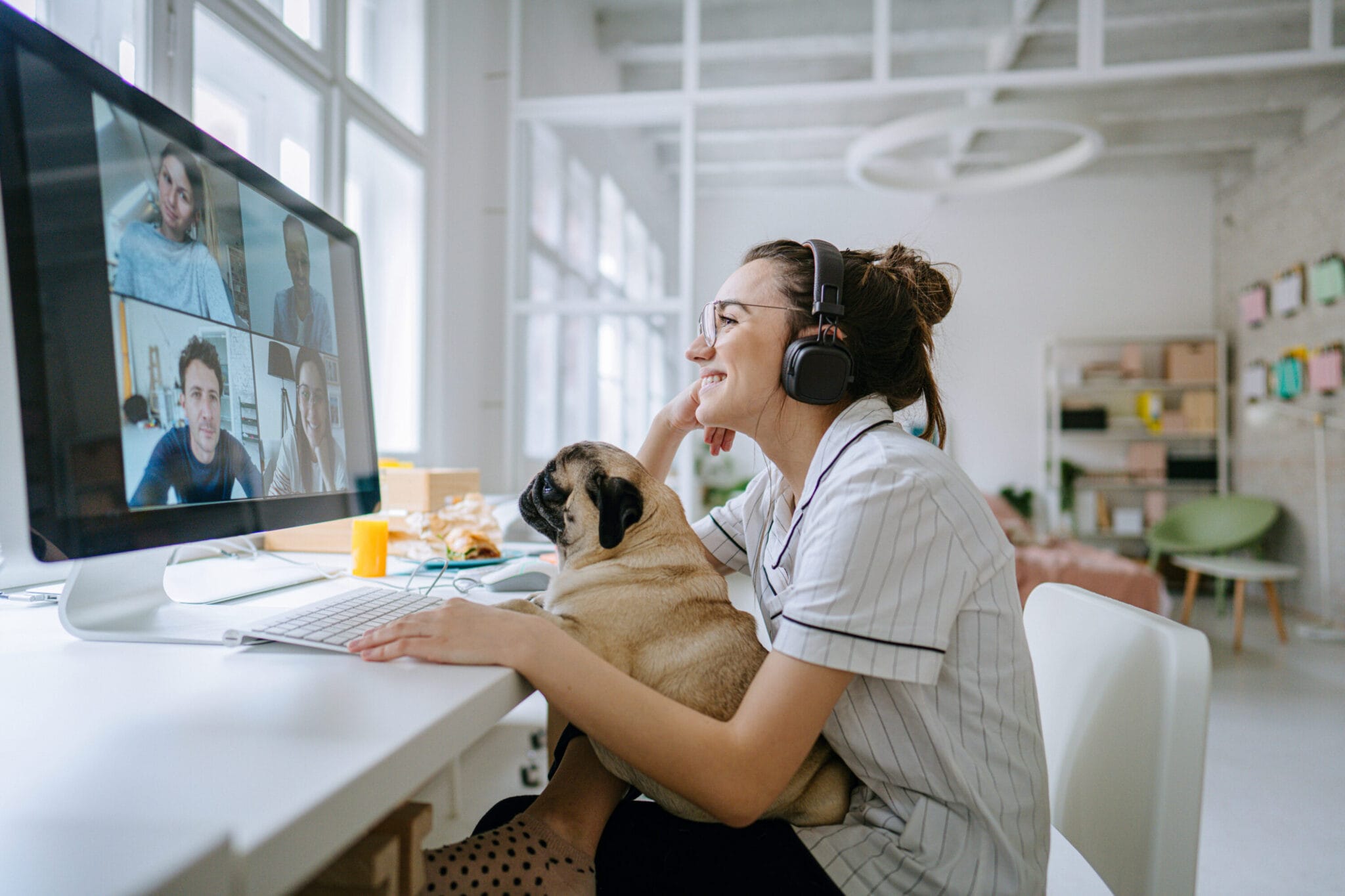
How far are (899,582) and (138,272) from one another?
921mm

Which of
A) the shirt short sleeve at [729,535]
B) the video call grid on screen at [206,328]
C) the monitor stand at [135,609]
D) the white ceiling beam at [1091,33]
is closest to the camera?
the video call grid on screen at [206,328]

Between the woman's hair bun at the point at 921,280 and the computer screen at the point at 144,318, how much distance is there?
3.11 feet

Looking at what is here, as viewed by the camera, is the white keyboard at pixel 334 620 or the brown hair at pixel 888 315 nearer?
the white keyboard at pixel 334 620

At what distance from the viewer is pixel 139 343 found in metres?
0.86

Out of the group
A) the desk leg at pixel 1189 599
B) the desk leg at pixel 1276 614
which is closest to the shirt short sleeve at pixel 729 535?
the desk leg at pixel 1276 614

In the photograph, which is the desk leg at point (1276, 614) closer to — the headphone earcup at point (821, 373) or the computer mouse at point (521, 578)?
the headphone earcup at point (821, 373)

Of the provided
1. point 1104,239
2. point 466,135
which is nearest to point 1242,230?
point 1104,239

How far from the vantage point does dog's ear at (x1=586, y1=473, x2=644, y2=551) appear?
1.17 m

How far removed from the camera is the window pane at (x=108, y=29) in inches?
76.8

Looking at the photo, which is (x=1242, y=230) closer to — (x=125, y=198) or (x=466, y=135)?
(x=466, y=135)

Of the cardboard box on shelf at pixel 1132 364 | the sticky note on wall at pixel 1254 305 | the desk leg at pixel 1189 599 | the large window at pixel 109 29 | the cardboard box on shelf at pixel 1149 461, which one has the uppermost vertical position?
the large window at pixel 109 29

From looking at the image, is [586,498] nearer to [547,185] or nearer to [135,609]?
[135,609]

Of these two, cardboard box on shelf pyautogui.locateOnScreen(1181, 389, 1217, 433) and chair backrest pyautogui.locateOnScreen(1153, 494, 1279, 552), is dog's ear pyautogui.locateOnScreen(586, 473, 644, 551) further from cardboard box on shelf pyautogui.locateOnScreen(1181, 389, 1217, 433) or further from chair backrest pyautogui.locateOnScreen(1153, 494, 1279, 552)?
cardboard box on shelf pyautogui.locateOnScreen(1181, 389, 1217, 433)

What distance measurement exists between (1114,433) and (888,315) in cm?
774
